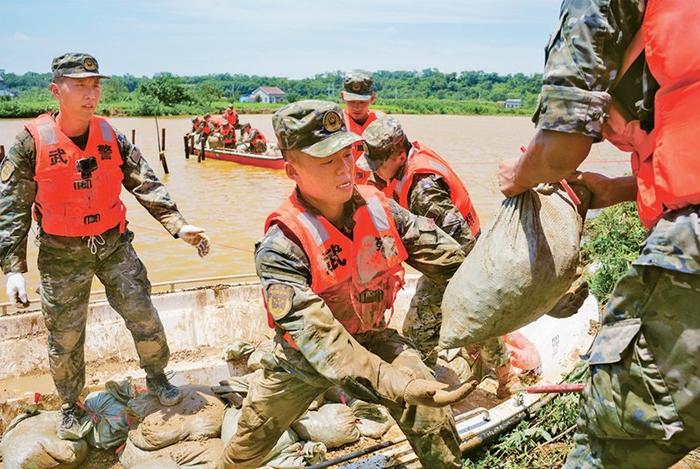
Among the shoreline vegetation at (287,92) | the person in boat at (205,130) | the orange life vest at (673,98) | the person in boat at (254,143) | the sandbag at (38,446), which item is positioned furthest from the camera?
the shoreline vegetation at (287,92)

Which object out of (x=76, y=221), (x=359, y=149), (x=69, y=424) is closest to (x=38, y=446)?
(x=69, y=424)

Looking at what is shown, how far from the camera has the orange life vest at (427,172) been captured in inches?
171

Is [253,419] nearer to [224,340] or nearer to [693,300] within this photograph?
[693,300]

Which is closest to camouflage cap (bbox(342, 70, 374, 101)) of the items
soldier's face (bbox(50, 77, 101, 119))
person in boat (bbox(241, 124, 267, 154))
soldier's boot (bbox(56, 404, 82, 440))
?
soldier's face (bbox(50, 77, 101, 119))

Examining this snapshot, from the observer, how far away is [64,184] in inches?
163

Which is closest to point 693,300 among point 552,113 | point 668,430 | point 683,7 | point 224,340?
point 668,430

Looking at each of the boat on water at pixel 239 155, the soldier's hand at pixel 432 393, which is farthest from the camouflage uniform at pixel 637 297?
the boat on water at pixel 239 155

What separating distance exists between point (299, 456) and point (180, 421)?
0.88 metres

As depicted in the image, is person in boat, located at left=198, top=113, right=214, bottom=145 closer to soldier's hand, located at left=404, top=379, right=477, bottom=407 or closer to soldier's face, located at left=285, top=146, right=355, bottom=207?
soldier's face, located at left=285, top=146, right=355, bottom=207

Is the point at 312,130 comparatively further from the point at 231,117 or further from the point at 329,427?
the point at 231,117

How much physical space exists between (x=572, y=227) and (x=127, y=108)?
51.2 metres

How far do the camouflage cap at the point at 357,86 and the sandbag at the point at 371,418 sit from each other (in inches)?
142

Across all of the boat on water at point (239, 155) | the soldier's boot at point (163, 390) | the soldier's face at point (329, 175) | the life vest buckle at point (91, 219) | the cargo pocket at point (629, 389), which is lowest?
the boat on water at point (239, 155)

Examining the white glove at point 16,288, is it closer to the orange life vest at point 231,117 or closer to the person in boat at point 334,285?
the person in boat at point 334,285
